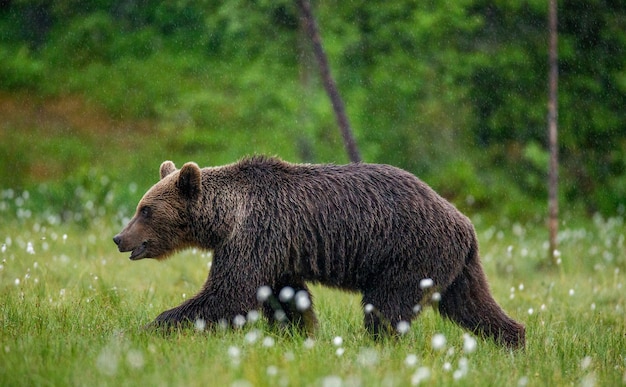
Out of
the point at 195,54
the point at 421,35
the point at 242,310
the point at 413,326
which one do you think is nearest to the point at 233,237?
the point at 242,310

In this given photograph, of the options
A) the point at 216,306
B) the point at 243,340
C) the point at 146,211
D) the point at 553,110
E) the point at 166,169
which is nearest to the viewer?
the point at 243,340

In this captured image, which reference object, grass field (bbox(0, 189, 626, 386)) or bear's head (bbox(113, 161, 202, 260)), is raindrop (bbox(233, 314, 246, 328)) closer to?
grass field (bbox(0, 189, 626, 386))

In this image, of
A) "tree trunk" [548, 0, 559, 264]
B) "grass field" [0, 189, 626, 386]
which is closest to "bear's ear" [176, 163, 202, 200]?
"grass field" [0, 189, 626, 386]

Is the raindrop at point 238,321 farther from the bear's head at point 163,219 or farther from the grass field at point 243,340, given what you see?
the bear's head at point 163,219

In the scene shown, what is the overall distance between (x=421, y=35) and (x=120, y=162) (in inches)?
257

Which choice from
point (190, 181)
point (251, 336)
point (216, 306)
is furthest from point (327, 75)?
point (251, 336)

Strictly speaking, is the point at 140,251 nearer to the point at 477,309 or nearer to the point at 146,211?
the point at 146,211

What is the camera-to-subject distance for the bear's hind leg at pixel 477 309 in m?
5.91

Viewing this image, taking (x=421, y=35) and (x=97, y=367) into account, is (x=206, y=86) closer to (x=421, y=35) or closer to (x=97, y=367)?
(x=421, y=35)

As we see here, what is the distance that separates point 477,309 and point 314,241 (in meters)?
1.35

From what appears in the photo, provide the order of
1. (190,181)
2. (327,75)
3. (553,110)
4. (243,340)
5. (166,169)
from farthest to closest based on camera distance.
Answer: (553,110) → (327,75) → (166,169) → (190,181) → (243,340)

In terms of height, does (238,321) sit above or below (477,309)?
→ above

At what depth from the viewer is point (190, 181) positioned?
234 inches

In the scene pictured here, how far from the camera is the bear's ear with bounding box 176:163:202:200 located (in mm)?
5887
